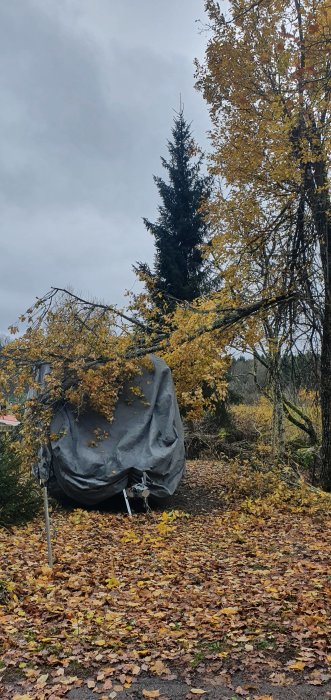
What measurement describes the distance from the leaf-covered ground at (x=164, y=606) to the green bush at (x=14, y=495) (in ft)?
1.02

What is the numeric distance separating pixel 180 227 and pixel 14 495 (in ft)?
41.7

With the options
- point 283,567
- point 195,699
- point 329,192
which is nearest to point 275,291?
point 329,192

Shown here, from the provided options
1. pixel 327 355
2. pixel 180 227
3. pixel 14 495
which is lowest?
pixel 14 495

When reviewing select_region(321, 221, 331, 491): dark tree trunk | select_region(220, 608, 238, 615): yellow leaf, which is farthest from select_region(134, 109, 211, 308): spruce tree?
select_region(220, 608, 238, 615): yellow leaf

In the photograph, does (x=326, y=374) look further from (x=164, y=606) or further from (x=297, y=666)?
(x=297, y=666)

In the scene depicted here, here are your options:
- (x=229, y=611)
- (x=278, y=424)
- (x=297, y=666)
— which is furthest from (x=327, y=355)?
(x=297, y=666)

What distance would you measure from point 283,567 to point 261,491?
13.8 feet

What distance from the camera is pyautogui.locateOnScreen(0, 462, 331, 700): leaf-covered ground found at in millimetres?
3322

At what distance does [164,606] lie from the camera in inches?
178

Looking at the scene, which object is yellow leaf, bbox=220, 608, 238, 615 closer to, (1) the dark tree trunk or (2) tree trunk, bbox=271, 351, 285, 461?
(1) the dark tree trunk

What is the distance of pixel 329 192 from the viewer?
342 inches

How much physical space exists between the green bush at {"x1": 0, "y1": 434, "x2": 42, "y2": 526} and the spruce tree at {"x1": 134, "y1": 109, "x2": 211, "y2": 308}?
32.5 feet

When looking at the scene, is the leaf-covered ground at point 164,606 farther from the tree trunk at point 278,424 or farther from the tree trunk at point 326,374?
the tree trunk at point 278,424

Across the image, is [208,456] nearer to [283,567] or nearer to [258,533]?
[258,533]
